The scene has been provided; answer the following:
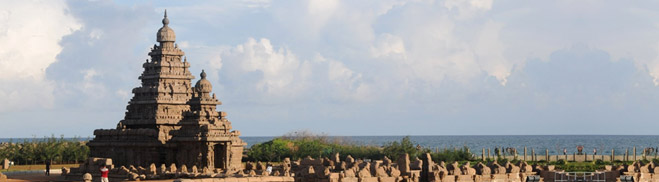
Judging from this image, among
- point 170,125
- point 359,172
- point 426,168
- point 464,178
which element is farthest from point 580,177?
point 170,125

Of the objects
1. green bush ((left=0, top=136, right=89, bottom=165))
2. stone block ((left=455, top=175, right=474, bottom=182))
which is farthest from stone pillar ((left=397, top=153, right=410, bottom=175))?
green bush ((left=0, top=136, right=89, bottom=165))

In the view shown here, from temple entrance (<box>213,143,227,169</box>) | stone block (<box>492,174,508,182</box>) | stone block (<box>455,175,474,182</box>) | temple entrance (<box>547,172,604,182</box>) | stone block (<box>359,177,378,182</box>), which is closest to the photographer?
temple entrance (<box>547,172,604,182</box>)

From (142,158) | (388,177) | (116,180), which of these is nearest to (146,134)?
(142,158)

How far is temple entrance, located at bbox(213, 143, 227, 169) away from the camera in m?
59.8

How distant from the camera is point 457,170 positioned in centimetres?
5144

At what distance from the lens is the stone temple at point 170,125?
59.9 meters

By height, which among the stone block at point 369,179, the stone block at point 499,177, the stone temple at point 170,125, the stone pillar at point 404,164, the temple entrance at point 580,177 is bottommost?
the stone block at point 499,177

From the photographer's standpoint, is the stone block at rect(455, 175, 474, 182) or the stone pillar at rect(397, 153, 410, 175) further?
the stone pillar at rect(397, 153, 410, 175)

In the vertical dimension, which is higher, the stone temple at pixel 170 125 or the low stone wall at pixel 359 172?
the stone temple at pixel 170 125

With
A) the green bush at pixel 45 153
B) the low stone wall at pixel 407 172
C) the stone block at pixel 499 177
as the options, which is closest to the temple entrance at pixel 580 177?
the stone block at pixel 499 177

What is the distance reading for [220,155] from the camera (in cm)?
6009

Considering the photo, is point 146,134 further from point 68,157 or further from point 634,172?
point 634,172

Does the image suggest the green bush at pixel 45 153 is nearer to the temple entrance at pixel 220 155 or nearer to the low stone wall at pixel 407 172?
the temple entrance at pixel 220 155

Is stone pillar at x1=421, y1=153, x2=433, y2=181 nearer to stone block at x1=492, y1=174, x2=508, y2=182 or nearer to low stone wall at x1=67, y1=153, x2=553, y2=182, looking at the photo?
low stone wall at x1=67, y1=153, x2=553, y2=182
